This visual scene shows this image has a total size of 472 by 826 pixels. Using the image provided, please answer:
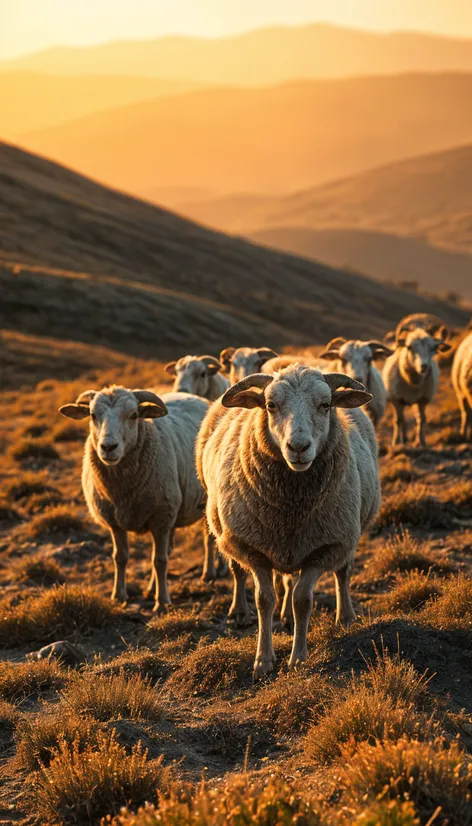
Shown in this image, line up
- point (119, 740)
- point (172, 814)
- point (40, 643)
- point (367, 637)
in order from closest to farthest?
point (172, 814)
point (119, 740)
point (367, 637)
point (40, 643)

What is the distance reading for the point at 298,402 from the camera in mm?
5801

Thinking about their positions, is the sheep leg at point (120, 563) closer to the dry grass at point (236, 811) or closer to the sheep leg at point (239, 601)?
the sheep leg at point (239, 601)

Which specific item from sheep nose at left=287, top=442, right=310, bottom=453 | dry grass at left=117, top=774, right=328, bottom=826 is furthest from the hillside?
dry grass at left=117, top=774, right=328, bottom=826

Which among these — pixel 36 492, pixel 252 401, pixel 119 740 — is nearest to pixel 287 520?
pixel 252 401

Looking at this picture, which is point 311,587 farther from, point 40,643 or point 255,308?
point 255,308

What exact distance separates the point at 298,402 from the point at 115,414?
3.26 m

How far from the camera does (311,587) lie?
6168mm

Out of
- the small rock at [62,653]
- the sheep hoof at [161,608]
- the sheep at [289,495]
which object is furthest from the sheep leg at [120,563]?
the sheep at [289,495]

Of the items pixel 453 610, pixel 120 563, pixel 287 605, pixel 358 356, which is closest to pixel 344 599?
pixel 287 605

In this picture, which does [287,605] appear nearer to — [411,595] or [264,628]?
[411,595]

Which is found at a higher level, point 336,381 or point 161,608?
point 336,381

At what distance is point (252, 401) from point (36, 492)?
27.9ft

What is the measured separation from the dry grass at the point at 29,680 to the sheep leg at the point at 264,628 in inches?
63.5

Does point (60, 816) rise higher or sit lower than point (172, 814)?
lower
